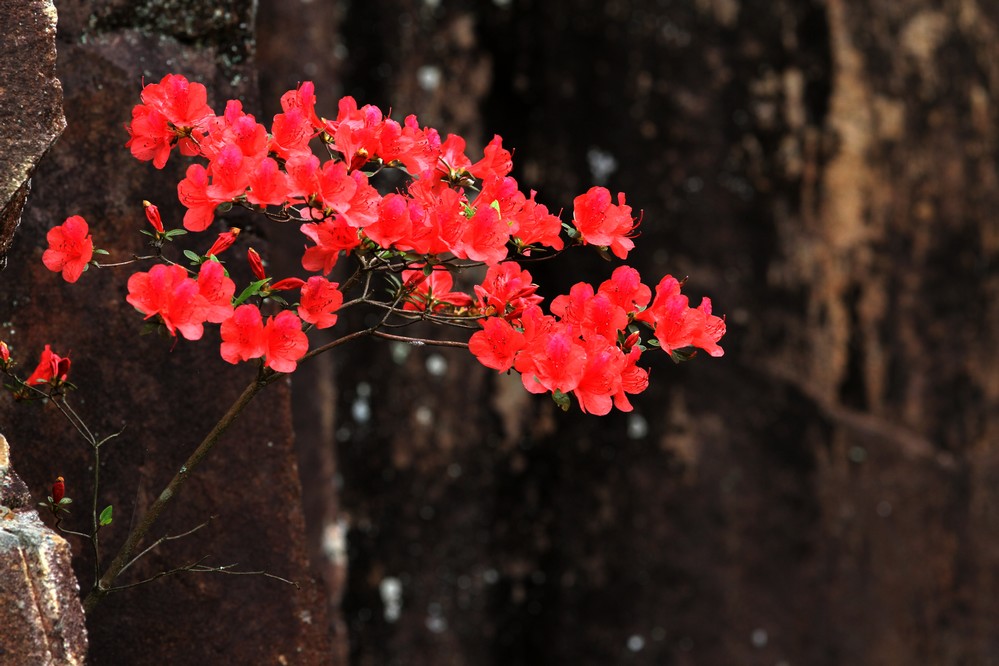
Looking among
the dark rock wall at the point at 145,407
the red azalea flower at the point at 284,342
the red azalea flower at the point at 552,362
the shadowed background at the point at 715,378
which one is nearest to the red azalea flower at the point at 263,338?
the red azalea flower at the point at 284,342

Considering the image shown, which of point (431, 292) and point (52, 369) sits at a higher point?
point (431, 292)

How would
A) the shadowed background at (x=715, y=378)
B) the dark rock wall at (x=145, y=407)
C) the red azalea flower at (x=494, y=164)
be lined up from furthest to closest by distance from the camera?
the shadowed background at (x=715, y=378), the dark rock wall at (x=145, y=407), the red azalea flower at (x=494, y=164)

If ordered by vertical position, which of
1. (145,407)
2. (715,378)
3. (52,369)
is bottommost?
(715,378)

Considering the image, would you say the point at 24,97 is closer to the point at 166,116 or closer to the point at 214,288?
the point at 166,116

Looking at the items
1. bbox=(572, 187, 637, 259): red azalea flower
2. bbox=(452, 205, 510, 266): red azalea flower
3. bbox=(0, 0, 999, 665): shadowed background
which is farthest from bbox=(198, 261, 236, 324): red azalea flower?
bbox=(0, 0, 999, 665): shadowed background

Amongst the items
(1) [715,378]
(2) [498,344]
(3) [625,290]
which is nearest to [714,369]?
(1) [715,378]

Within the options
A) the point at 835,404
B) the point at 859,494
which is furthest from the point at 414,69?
the point at 859,494

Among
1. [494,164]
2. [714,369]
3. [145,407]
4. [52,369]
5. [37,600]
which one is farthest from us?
[714,369]

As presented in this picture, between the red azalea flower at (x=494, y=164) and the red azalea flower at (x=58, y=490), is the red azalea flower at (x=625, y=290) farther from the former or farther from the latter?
the red azalea flower at (x=58, y=490)
